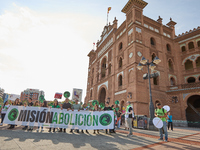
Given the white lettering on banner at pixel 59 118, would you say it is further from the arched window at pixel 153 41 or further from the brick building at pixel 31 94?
the brick building at pixel 31 94

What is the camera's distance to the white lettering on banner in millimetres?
6734

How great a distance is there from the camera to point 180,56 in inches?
890

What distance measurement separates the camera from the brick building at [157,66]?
17.1 metres

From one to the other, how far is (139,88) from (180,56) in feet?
40.9

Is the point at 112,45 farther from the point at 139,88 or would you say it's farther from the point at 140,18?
the point at 139,88

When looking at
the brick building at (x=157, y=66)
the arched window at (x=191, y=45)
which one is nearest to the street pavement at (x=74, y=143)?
the brick building at (x=157, y=66)

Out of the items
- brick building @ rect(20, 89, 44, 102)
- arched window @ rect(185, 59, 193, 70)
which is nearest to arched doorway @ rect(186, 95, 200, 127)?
arched window @ rect(185, 59, 193, 70)

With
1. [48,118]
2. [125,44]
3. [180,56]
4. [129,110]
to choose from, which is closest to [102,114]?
[129,110]

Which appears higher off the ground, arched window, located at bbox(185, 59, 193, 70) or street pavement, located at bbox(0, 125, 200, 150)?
arched window, located at bbox(185, 59, 193, 70)

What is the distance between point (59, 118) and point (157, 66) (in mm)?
17586

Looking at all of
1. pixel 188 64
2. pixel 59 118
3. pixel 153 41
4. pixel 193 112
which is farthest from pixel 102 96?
pixel 59 118

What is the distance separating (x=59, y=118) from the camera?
6.84m

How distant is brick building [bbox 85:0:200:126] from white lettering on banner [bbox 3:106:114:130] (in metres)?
9.63

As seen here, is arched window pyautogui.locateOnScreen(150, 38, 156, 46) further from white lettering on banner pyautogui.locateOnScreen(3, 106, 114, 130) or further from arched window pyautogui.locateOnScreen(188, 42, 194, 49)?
white lettering on banner pyautogui.locateOnScreen(3, 106, 114, 130)
